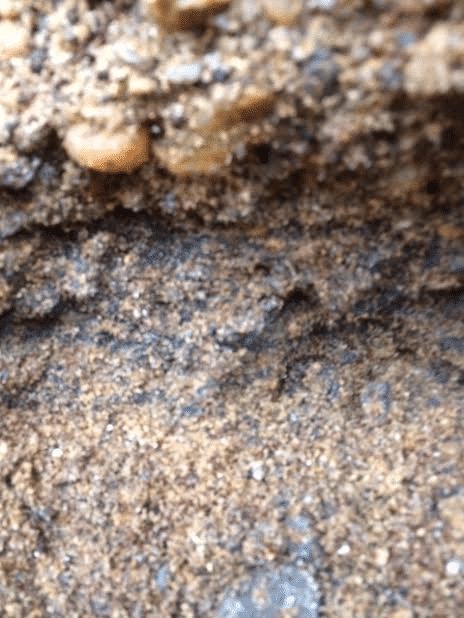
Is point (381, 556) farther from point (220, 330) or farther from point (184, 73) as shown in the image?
point (184, 73)

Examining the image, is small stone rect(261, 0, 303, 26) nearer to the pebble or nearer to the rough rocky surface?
the rough rocky surface

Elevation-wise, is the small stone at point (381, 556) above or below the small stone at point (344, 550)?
below

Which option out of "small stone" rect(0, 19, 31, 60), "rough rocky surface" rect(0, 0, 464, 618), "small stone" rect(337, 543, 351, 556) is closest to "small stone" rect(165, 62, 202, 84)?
"rough rocky surface" rect(0, 0, 464, 618)

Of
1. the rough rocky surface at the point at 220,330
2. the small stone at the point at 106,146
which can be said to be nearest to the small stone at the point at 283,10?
the rough rocky surface at the point at 220,330

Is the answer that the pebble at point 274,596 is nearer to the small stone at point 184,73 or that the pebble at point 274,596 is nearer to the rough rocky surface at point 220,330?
the rough rocky surface at point 220,330

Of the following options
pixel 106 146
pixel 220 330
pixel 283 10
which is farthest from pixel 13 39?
pixel 220 330

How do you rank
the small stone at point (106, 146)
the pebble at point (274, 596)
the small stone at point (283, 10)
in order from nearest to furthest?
the small stone at point (283, 10)
the small stone at point (106, 146)
the pebble at point (274, 596)

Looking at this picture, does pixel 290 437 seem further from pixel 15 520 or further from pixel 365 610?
pixel 15 520

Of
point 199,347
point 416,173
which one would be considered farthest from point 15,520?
point 416,173
